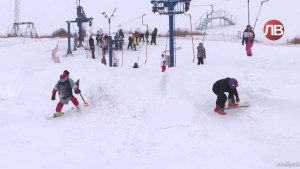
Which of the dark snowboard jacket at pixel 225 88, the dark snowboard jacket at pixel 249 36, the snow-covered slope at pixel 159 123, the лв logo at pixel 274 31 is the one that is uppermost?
the лв logo at pixel 274 31

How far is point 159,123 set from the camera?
10.4 meters

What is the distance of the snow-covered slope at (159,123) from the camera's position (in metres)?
8.87

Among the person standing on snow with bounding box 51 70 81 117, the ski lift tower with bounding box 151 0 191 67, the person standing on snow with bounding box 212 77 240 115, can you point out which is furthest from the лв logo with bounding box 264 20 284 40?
the person standing on snow with bounding box 51 70 81 117

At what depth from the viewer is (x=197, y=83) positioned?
42.4 feet

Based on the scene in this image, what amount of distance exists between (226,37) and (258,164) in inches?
1226

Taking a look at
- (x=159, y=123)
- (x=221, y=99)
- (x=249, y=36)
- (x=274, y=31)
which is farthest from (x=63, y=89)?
(x=274, y=31)

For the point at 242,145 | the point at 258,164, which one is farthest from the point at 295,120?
the point at 258,164

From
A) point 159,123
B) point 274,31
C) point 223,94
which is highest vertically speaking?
point 274,31

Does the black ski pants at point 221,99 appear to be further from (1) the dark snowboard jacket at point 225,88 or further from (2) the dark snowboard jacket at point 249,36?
(2) the dark snowboard jacket at point 249,36

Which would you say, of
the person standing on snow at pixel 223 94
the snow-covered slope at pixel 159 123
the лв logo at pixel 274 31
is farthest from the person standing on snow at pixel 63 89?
the лв logo at pixel 274 31

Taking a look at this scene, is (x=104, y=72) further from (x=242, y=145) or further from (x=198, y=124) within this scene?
(x=242, y=145)

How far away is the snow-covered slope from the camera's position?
29.1 feet

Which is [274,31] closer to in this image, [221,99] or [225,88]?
[225,88]

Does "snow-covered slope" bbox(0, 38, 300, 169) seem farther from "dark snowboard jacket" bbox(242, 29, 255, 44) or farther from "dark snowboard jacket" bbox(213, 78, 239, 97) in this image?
"dark snowboard jacket" bbox(242, 29, 255, 44)
